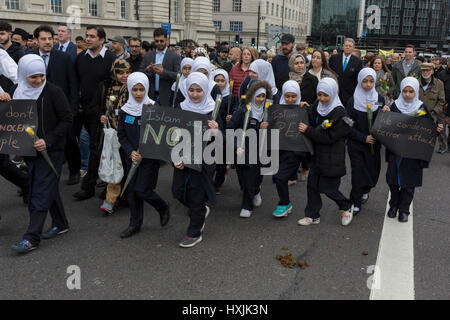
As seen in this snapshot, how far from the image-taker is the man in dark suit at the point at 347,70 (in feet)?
27.7

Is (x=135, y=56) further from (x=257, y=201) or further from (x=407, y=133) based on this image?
(x=407, y=133)

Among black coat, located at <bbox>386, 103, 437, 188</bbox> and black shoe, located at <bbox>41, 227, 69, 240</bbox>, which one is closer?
black shoe, located at <bbox>41, 227, 69, 240</bbox>

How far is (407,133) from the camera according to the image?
5453mm

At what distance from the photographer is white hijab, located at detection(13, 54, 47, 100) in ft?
14.6

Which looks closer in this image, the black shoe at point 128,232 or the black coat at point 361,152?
the black shoe at point 128,232

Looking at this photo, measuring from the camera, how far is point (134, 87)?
4.90m

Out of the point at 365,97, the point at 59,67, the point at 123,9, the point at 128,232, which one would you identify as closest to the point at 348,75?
the point at 365,97

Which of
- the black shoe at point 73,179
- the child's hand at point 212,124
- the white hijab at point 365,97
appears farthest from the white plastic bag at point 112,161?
the white hijab at point 365,97

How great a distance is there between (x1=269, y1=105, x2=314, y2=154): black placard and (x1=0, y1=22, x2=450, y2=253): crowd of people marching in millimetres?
103

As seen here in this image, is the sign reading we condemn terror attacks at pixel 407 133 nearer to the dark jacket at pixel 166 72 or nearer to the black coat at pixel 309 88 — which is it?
the black coat at pixel 309 88

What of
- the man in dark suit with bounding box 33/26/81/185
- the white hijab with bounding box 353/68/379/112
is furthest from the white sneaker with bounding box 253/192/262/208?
the man in dark suit with bounding box 33/26/81/185

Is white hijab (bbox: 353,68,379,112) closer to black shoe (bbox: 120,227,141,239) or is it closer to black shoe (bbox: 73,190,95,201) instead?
black shoe (bbox: 120,227,141,239)
